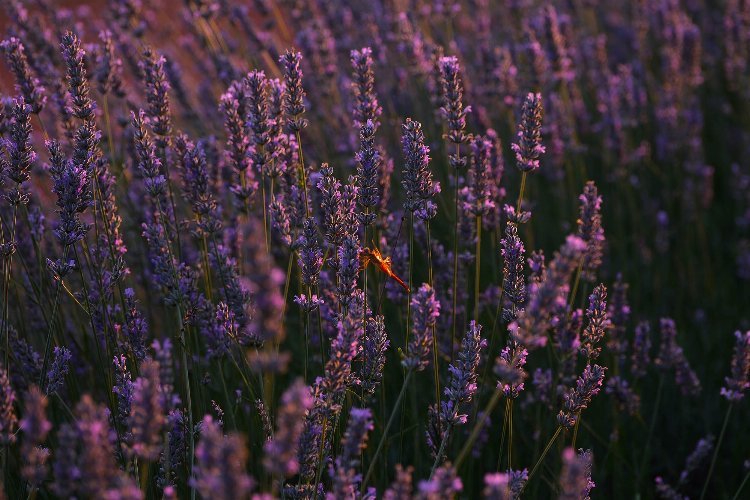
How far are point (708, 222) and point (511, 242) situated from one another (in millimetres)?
2892

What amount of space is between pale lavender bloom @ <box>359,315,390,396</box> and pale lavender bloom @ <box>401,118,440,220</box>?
0.39 meters

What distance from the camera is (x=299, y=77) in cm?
228

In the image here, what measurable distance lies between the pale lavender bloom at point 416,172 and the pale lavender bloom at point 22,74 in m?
1.33

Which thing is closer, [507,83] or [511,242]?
[511,242]

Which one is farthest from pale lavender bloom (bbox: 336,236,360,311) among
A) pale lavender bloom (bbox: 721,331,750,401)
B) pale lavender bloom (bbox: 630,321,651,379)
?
pale lavender bloom (bbox: 630,321,651,379)

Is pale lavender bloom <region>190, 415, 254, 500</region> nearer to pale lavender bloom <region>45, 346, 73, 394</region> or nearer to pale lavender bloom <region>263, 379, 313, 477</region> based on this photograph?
pale lavender bloom <region>263, 379, 313, 477</region>

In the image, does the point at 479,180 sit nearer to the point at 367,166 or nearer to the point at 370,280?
the point at 367,166

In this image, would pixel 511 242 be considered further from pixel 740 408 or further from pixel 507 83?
pixel 507 83

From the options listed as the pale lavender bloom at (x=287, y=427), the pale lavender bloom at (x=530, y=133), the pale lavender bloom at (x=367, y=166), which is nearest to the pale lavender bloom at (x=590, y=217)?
the pale lavender bloom at (x=530, y=133)

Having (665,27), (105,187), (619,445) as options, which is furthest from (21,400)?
(665,27)

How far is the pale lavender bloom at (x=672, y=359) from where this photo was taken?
2.67 meters

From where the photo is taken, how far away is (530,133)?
7.30ft

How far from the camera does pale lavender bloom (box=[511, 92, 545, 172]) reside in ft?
7.18

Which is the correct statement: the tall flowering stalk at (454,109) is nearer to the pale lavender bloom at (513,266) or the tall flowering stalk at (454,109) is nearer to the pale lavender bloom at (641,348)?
the pale lavender bloom at (513,266)
